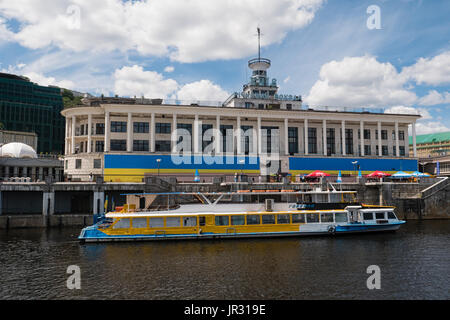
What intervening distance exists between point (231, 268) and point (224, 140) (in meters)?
44.1

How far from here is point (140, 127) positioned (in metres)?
62.1

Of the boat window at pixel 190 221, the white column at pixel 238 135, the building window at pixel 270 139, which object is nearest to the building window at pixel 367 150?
the building window at pixel 270 139

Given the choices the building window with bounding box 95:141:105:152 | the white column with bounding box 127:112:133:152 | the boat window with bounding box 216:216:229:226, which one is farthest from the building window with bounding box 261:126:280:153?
the boat window with bounding box 216:216:229:226

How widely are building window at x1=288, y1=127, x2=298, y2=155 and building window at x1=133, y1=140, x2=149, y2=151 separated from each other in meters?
28.5

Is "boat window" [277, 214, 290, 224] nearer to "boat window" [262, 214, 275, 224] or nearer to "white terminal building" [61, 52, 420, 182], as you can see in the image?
"boat window" [262, 214, 275, 224]

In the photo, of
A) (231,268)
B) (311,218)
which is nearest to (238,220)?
(311,218)

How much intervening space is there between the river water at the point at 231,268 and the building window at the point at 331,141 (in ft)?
120

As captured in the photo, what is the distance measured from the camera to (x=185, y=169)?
59375 mm

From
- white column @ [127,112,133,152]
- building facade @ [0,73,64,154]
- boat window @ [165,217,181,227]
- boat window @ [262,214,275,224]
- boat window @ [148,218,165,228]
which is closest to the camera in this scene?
boat window @ [148,218,165,228]

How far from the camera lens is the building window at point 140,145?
61281mm

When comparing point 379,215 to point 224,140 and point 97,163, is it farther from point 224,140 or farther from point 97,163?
point 97,163

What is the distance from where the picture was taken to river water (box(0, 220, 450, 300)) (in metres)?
17.9
